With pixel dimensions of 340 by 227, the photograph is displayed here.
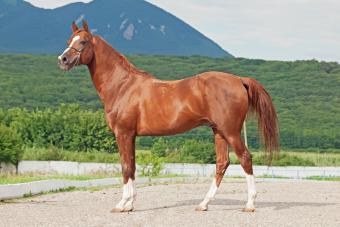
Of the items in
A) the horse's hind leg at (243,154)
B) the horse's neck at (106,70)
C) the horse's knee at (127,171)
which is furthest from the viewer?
the horse's neck at (106,70)

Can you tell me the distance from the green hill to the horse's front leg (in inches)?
2484

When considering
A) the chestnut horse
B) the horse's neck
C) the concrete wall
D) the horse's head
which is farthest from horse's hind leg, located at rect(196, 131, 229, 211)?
the concrete wall

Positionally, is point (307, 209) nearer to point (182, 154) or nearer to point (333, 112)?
point (182, 154)

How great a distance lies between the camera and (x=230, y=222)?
428 inches

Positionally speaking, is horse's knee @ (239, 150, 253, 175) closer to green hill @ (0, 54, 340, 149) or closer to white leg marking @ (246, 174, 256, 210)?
white leg marking @ (246, 174, 256, 210)

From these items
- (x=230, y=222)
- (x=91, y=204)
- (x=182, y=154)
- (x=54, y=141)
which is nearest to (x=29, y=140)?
(x=54, y=141)

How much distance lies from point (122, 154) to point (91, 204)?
2264 mm

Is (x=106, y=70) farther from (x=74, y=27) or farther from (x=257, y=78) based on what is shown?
(x=257, y=78)

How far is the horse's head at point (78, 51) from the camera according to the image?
12359 millimetres

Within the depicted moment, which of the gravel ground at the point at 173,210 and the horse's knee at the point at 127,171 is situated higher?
the horse's knee at the point at 127,171

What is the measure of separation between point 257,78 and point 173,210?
12201 centimetres

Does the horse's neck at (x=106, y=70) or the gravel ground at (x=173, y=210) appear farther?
the horse's neck at (x=106, y=70)

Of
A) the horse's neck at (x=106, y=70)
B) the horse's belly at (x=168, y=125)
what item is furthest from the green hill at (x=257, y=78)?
the horse's belly at (x=168, y=125)

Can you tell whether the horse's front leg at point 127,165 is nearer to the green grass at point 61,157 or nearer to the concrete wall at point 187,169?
the concrete wall at point 187,169
